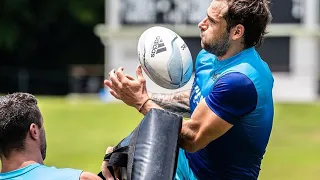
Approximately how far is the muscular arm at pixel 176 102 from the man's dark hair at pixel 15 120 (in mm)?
1052

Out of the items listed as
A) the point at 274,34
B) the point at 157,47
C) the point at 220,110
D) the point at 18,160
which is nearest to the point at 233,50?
the point at 220,110

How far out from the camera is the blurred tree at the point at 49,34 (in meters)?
39.5

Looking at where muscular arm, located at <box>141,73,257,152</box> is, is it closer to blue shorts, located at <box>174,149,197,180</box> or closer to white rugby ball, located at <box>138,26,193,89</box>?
blue shorts, located at <box>174,149,197,180</box>

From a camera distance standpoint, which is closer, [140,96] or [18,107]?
[18,107]

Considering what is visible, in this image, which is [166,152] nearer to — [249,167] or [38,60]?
[249,167]

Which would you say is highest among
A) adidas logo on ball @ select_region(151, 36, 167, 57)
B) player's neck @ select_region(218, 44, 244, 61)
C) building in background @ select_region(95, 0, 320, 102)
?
player's neck @ select_region(218, 44, 244, 61)

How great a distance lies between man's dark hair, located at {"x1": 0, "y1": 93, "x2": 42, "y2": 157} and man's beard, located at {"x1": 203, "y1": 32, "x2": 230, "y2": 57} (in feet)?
3.24

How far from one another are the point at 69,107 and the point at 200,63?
1747 cm

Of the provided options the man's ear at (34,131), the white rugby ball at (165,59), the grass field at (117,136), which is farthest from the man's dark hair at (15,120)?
the grass field at (117,136)

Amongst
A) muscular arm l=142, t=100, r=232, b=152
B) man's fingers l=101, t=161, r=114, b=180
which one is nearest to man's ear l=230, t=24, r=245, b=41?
muscular arm l=142, t=100, r=232, b=152

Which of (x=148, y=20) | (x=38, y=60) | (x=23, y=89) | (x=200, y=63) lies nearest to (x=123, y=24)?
(x=148, y=20)

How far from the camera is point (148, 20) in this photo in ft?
86.4

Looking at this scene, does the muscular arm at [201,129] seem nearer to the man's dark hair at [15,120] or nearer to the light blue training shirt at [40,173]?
the light blue training shirt at [40,173]

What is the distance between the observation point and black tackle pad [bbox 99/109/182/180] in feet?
14.2
